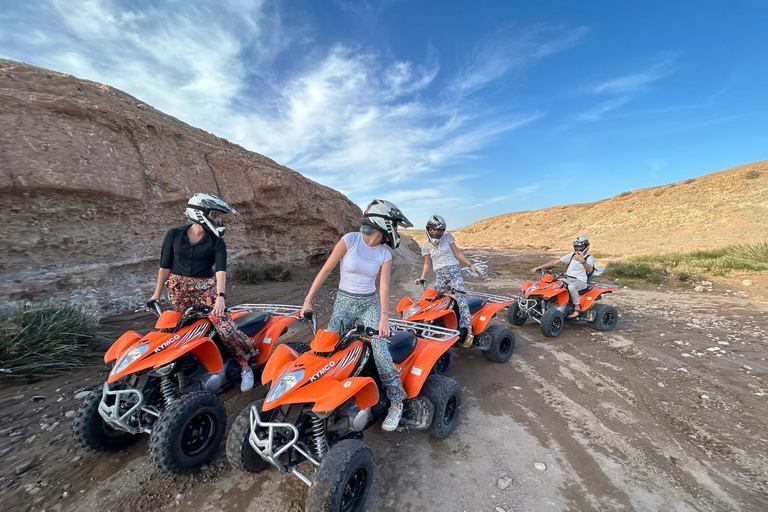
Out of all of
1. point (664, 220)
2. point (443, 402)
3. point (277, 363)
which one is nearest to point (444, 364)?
point (443, 402)

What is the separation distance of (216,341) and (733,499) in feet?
14.9

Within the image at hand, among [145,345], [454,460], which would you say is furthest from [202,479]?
[454,460]

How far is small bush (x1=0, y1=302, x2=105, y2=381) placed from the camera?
13.0ft

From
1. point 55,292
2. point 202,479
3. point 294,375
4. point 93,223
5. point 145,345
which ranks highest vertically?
point 93,223

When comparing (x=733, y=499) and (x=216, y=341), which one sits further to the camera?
(x=216, y=341)

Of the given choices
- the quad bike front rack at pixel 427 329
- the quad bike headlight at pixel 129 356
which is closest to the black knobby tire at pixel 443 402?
the quad bike front rack at pixel 427 329

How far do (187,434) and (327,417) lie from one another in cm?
117

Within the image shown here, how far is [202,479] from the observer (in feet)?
8.85

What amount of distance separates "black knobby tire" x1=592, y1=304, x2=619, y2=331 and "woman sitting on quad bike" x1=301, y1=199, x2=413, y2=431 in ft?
16.5

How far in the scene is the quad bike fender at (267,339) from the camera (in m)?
3.97

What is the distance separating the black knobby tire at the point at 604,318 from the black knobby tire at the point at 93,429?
718 cm

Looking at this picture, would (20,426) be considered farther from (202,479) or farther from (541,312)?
(541,312)

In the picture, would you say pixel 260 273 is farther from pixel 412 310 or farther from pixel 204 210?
pixel 204 210

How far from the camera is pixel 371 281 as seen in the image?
3205mm
